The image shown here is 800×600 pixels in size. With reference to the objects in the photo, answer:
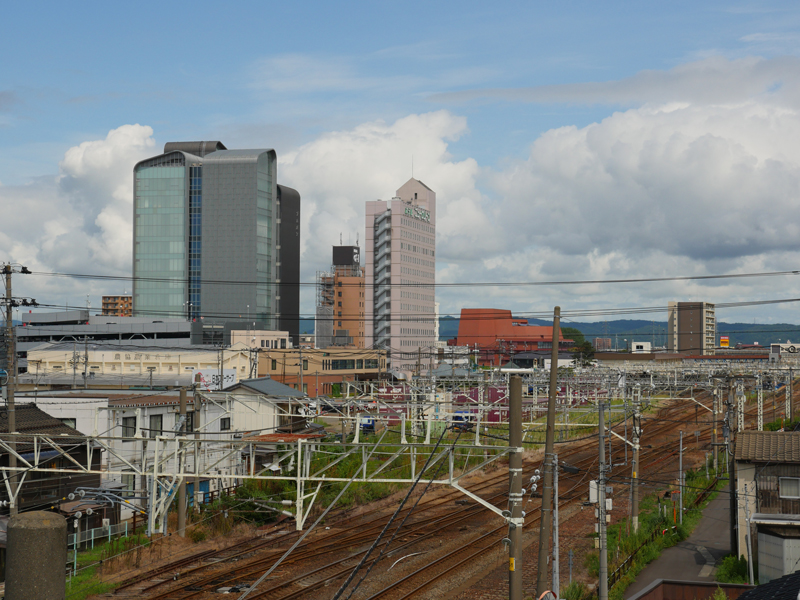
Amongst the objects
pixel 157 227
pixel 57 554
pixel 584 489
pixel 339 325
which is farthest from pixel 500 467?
pixel 339 325

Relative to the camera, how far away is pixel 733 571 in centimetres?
1833

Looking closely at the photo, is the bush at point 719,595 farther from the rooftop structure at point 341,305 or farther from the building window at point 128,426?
the rooftop structure at point 341,305

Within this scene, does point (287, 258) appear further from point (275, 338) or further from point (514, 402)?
point (514, 402)

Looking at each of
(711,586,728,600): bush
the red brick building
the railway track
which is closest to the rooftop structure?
the red brick building

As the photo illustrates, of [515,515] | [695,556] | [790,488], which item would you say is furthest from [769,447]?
[515,515]

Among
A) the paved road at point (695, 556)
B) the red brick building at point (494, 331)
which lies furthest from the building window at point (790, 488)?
the red brick building at point (494, 331)

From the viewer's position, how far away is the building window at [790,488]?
18.6m

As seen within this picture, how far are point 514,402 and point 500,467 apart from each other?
88.6 feet

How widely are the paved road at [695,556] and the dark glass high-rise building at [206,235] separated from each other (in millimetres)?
82876

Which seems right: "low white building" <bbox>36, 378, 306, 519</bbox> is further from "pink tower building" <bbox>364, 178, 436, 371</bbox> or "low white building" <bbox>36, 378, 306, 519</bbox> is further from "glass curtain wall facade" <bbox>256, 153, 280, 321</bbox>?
"pink tower building" <bbox>364, 178, 436, 371</bbox>

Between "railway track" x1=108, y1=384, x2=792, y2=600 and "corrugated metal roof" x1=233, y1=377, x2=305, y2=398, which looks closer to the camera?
"railway track" x1=108, y1=384, x2=792, y2=600

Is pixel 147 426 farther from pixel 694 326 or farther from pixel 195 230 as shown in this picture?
pixel 694 326

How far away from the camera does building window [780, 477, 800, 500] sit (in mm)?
18625

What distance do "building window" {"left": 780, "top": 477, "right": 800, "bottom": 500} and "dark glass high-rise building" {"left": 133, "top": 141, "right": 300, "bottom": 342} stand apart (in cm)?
8729
